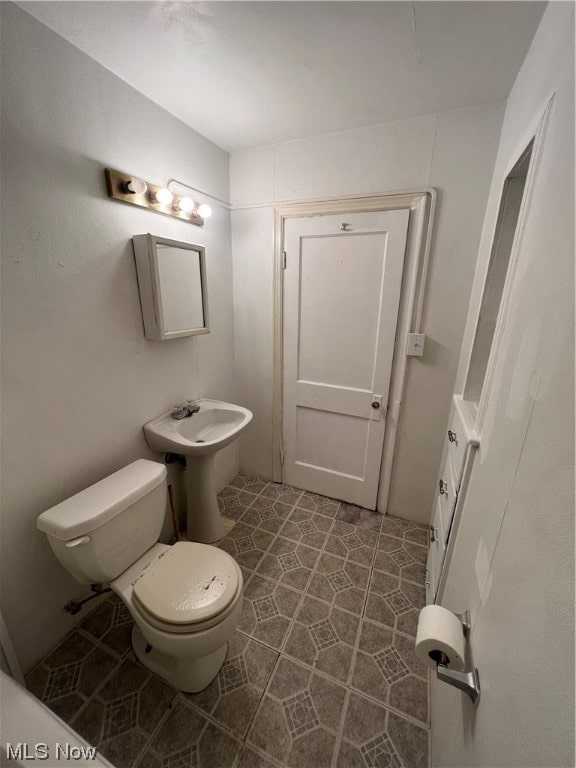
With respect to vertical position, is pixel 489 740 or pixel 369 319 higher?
pixel 369 319

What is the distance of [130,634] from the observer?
4.39 feet

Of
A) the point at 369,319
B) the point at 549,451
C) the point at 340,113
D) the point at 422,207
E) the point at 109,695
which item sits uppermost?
the point at 340,113

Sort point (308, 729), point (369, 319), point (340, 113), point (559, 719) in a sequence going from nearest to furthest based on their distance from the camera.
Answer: point (559, 719) < point (308, 729) < point (340, 113) < point (369, 319)

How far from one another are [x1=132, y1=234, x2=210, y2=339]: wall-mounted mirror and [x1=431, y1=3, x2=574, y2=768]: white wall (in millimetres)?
1407

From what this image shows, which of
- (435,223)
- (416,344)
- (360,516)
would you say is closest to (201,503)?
(360,516)

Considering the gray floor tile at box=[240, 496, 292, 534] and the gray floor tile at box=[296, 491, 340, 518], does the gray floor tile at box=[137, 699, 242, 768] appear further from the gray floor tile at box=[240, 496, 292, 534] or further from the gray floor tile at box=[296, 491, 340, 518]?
the gray floor tile at box=[296, 491, 340, 518]

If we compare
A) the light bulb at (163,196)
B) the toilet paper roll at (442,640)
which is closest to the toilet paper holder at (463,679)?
the toilet paper roll at (442,640)

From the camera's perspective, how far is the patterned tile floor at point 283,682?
1014 millimetres

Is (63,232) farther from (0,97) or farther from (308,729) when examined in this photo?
(308,729)

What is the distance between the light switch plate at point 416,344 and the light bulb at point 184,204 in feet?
4.55

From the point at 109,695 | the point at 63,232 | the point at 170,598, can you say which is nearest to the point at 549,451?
the point at 170,598

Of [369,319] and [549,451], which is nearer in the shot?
[549,451]

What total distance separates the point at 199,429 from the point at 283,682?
1231 millimetres

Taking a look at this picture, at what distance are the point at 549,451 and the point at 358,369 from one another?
1.42m
